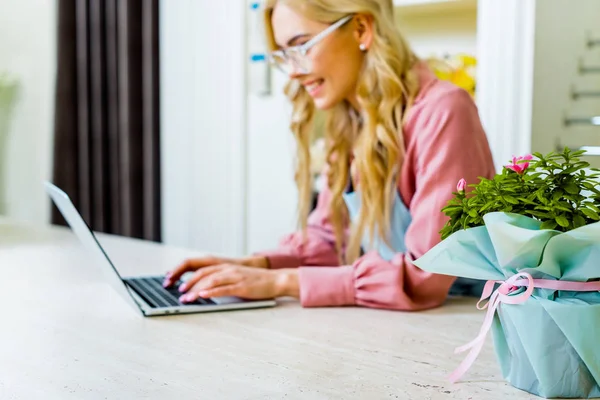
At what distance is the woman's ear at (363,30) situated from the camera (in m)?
1.44

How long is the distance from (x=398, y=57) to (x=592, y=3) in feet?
2.85

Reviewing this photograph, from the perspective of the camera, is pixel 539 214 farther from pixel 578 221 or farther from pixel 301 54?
pixel 301 54

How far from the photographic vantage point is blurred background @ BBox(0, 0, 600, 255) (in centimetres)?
292

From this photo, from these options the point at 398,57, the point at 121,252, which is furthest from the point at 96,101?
the point at 398,57

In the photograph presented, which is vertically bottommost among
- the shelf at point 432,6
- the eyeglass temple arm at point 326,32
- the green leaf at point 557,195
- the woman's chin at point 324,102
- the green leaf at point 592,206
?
the green leaf at point 592,206

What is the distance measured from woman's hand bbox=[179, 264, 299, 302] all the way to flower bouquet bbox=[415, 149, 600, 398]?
1.61ft

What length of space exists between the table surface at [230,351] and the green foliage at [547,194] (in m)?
0.19

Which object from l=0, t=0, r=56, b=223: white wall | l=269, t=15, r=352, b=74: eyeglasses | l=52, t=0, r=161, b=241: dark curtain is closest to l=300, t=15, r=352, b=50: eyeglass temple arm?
l=269, t=15, r=352, b=74: eyeglasses

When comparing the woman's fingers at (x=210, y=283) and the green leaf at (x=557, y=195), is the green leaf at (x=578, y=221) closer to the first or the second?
the green leaf at (x=557, y=195)

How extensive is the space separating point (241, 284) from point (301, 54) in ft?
1.69

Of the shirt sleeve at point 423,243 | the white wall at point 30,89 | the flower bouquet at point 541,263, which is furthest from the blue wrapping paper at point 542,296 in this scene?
the white wall at point 30,89

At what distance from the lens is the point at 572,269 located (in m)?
0.71

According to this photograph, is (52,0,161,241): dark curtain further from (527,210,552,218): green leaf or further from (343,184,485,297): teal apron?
(527,210,552,218): green leaf

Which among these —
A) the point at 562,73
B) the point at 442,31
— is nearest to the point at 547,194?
the point at 562,73
